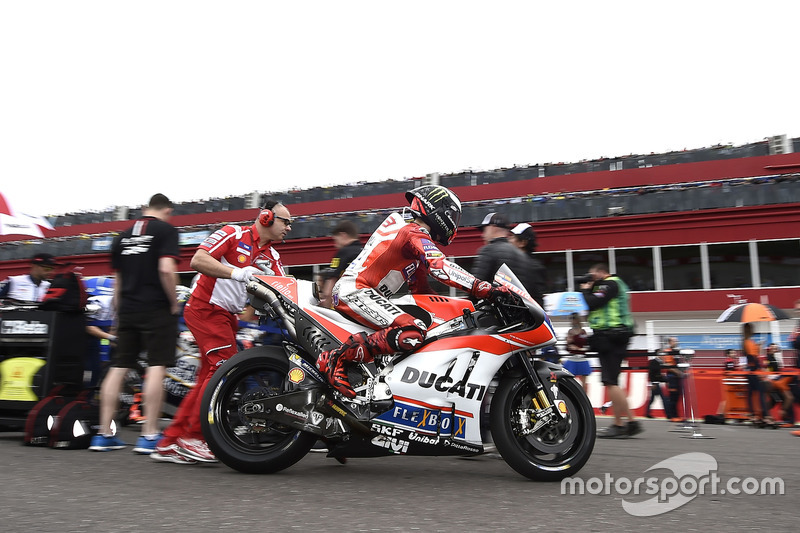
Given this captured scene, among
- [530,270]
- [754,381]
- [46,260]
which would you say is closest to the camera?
[530,270]

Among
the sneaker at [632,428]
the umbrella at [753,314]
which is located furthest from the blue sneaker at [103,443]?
the umbrella at [753,314]

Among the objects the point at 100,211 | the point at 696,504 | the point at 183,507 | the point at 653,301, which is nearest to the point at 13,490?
the point at 183,507

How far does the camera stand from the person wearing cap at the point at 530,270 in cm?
634

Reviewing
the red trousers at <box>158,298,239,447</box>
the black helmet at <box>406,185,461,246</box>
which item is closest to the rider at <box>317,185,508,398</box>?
the black helmet at <box>406,185,461,246</box>

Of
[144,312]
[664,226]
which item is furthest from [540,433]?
[664,226]

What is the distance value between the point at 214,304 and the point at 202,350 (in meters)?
0.37

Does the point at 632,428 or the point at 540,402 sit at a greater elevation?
the point at 540,402

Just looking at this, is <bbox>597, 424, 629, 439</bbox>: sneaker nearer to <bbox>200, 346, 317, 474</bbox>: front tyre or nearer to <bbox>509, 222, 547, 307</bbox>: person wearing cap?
<bbox>509, 222, 547, 307</bbox>: person wearing cap

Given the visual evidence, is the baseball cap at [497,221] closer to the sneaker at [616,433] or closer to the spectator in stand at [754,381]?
the sneaker at [616,433]

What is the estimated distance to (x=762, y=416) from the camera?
10.8 metres

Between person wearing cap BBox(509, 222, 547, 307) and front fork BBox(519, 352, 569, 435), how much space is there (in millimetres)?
1675

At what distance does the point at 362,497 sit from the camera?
4.05 meters

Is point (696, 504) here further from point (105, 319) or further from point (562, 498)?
point (105, 319)

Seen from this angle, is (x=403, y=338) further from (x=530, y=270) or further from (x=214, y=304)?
(x=530, y=270)
